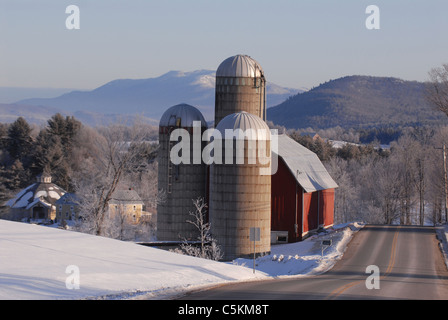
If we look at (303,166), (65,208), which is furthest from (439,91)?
(65,208)

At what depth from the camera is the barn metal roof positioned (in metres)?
46.9

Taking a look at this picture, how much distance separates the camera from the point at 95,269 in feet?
73.6

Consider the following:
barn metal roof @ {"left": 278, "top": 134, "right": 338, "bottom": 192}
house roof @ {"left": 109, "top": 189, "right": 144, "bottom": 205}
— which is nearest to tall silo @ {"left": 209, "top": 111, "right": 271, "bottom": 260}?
barn metal roof @ {"left": 278, "top": 134, "right": 338, "bottom": 192}

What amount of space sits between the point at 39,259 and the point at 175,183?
21.3 m

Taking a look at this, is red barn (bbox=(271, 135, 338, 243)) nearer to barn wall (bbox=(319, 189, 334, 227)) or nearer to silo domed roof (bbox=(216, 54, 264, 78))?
barn wall (bbox=(319, 189, 334, 227))

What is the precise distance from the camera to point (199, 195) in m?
44.2

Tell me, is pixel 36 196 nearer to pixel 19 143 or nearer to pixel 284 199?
pixel 19 143

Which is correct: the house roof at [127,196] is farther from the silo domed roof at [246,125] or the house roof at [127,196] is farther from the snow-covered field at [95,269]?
the snow-covered field at [95,269]

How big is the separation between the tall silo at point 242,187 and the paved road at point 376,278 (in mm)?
5671

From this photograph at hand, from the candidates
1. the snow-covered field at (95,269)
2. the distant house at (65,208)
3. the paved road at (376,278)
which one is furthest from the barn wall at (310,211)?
the distant house at (65,208)

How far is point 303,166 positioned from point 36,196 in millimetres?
44521

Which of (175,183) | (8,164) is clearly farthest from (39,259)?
(8,164)

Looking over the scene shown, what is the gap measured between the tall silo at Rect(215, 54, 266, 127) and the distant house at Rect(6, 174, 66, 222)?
45484 mm
